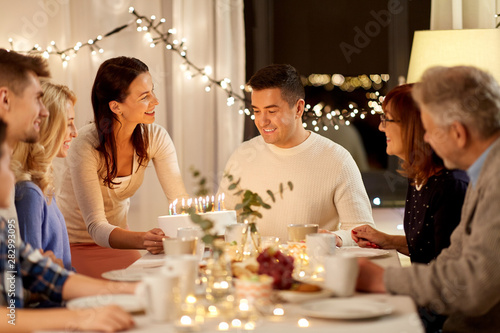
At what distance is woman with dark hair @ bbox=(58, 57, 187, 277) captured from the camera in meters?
3.11

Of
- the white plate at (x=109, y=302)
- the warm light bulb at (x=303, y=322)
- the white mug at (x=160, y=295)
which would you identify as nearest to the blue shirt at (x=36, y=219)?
the white plate at (x=109, y=302)

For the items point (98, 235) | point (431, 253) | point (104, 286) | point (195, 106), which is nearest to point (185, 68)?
point (195, 106)

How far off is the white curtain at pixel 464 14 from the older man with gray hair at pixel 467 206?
2.34 metres

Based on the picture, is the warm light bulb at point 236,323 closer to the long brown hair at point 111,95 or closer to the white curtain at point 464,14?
the long brown hair at point 111,95

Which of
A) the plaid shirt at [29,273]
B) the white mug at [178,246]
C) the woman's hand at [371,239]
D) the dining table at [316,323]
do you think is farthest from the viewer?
the woman's hand at [371,239]

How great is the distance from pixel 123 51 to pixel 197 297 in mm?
2681

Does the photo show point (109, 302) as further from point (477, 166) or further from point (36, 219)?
point (477, 166)

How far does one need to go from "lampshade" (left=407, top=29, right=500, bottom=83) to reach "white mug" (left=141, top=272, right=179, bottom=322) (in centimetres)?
244

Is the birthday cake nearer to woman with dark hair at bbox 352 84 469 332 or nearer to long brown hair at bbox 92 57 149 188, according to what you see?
woman with dark hair at bbox 352 84 469 332

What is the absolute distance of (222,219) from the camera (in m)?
2.37

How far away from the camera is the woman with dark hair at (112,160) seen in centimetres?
311

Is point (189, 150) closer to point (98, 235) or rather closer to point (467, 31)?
point (98, 235)

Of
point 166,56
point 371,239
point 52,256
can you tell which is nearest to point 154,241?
point 52,256

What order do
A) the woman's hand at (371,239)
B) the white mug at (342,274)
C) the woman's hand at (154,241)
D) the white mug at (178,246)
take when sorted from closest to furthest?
1. the white mug at (342,274)
2. the white mug at (178,246)
3. the woman's hand at (154,241)
4. the woman's hand at (371,239)
